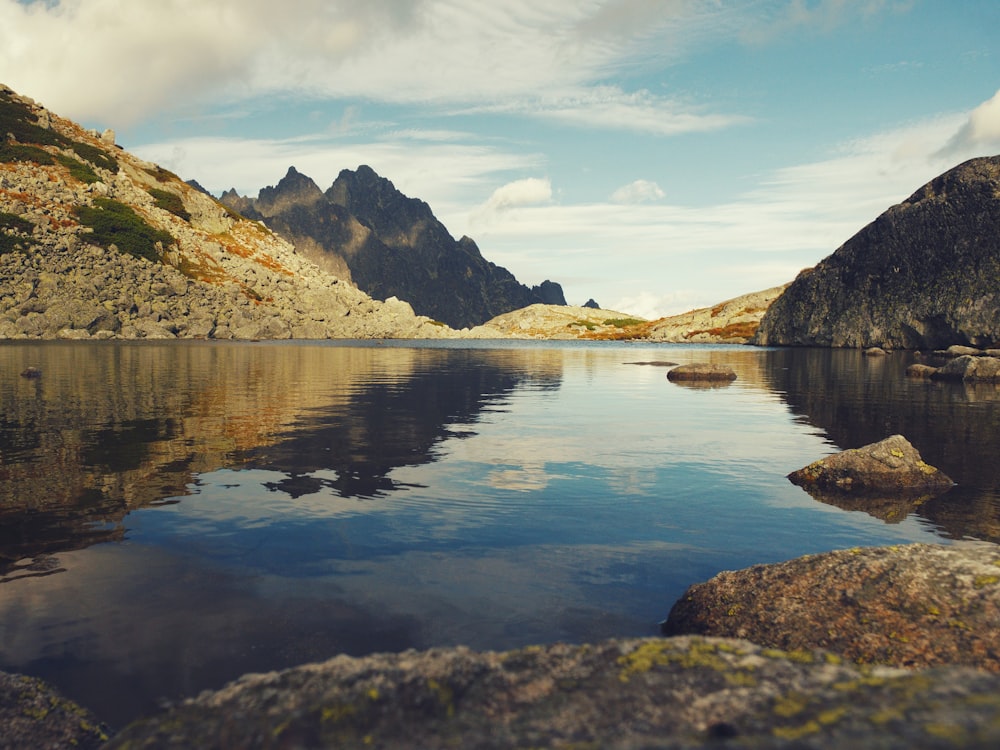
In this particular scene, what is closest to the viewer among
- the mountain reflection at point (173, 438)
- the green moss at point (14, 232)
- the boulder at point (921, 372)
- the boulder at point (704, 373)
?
the mountain reflection at point (173, 438)

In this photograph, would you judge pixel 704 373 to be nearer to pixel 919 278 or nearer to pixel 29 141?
pixel 919 278

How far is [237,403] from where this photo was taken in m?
34.7

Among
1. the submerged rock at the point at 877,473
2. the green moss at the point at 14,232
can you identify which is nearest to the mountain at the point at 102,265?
the green moss at the point at 14,232

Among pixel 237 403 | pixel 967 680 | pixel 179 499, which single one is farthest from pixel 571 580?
pixel 237 403

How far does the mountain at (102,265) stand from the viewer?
448 feet

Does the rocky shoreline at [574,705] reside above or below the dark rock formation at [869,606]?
above

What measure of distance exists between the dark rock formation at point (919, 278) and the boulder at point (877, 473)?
122767 mm

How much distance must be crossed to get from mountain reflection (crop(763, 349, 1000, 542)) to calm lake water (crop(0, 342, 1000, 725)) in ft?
0.57

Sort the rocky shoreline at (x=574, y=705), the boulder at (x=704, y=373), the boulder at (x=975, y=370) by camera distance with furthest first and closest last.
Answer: the boulder at (x=704, y=373) → the boulder at (x=975, y=370) → the rocky shoreline at (x=574, y=705)

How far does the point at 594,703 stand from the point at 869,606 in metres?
5.67

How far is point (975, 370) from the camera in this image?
53.9 meters

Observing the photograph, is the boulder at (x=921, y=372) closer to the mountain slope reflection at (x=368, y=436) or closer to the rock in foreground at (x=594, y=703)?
the mountain slope reflection at (x=368, y=436)

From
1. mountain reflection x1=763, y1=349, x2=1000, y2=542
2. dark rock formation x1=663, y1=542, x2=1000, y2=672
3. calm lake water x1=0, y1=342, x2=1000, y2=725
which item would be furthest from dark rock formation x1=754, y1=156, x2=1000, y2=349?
dark rock formation x1=663, y1=542, x2=1000, y2=672

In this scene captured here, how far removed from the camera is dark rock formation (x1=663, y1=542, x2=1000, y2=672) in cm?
734
